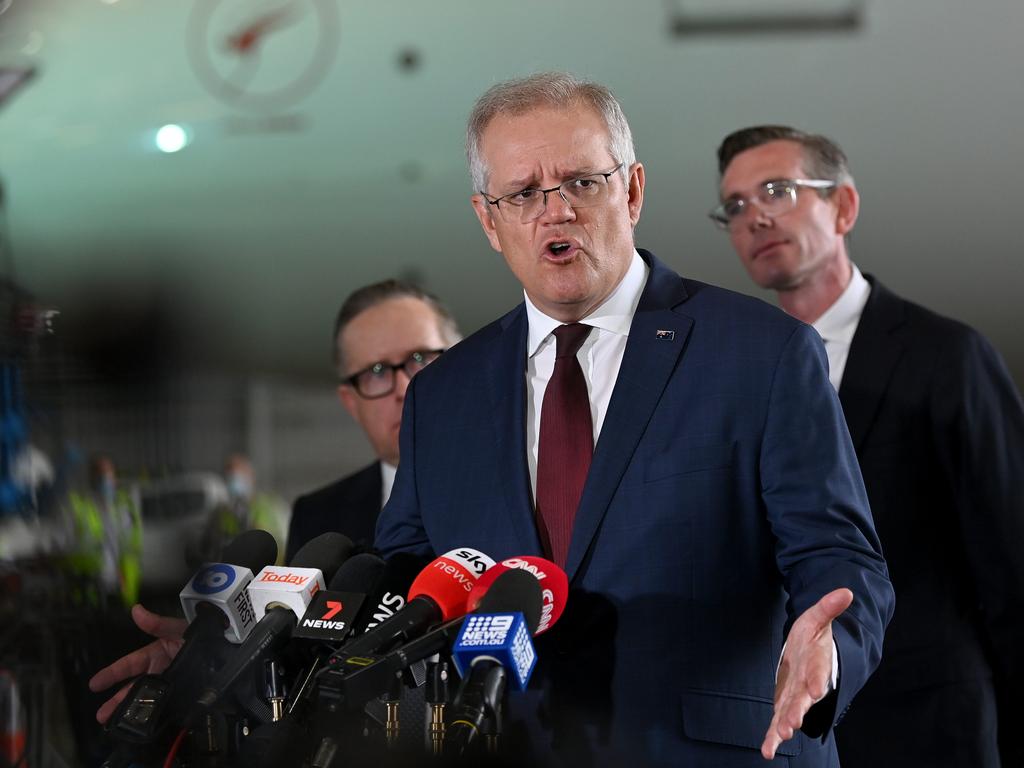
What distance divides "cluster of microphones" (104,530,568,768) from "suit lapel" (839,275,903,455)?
119 cm

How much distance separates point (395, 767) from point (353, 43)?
5.07 m

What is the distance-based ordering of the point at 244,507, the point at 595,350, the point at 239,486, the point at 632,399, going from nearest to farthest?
the point at 632,399, the point at 595,350, the point at 244,507, the point at 239,486

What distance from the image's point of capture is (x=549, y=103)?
64.7 inches

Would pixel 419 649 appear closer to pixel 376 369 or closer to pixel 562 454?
pixel 562 454

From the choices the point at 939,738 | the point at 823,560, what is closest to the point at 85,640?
the point at 823,560

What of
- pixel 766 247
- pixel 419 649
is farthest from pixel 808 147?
pixel 419 649

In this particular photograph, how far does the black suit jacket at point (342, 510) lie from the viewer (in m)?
2.72

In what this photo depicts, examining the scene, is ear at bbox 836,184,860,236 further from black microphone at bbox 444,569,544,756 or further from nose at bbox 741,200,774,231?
black microphone at bbox 444,569,544,756

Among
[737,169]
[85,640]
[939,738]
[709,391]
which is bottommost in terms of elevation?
[939,738]

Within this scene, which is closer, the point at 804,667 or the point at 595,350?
the point at 804,667

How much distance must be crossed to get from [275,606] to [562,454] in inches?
18.7

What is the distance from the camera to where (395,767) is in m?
1.14

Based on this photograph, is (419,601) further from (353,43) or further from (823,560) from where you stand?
(353,43)

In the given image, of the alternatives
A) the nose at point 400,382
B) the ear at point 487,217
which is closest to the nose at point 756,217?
the nose at point 400,382
